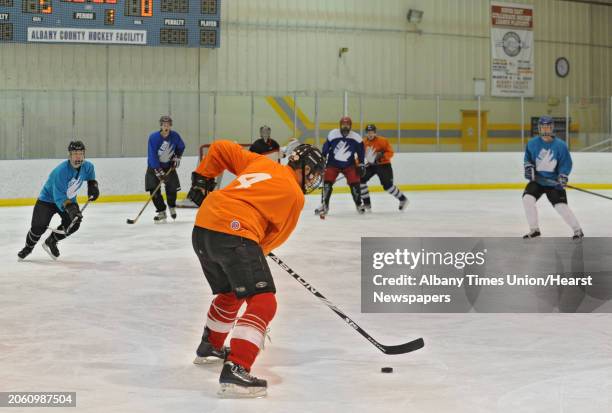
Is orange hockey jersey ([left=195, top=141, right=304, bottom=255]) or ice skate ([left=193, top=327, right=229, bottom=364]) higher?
orange hockey jersey ([left=195, top=141, right=304, bottom=255])

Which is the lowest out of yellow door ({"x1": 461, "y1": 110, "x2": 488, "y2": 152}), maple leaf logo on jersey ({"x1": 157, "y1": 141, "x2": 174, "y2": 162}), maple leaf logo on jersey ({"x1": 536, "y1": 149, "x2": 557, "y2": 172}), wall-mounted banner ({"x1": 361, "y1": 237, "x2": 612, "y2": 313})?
wall-mounted banner ({"x1": 361, "y1": 237, "x2": 612, "y2": 313})

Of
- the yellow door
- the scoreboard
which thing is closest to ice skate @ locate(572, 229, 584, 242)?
the scoreboard

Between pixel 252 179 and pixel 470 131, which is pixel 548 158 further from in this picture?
pixel 470 131

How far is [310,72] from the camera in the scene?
18609 millimetres

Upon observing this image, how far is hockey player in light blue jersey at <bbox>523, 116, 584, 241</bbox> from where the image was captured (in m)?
8.07

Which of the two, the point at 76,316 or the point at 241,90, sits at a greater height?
the point at 241,90

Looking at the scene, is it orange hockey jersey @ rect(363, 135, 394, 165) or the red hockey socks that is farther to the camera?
orange hockey jersey @ rect(363, 135, 394, 165)

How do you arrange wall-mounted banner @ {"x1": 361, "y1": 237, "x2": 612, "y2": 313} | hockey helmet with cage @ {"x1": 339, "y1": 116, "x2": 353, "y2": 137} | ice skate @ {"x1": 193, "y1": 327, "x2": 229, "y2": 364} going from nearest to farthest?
ice skate @ {"x1": 193, "y1": 327, "x2": 229, "y2": 364} → wall-mounted banner @ {"x1": 361, "y1": 237, "x2": 612, "y2": 313} → hockey helmet with cage @ {"x1": 339, "y1": 116, "x2": 353, "y2": 137}

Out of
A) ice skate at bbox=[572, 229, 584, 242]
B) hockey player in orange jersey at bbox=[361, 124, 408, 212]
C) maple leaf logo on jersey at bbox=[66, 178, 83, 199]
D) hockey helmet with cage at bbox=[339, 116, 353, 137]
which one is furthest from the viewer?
hockey player in orange jersey at bbox=[361, 124, 408, 212]

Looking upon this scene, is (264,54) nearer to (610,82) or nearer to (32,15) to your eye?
(32,15)

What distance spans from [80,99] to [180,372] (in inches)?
475

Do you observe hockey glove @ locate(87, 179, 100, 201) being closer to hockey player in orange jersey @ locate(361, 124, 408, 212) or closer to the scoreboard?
hockey player in orange jersey @ locate(361, 124, 408, 212)

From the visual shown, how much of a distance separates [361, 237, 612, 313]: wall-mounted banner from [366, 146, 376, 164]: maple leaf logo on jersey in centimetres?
339

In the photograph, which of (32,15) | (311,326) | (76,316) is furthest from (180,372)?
(32,15)
